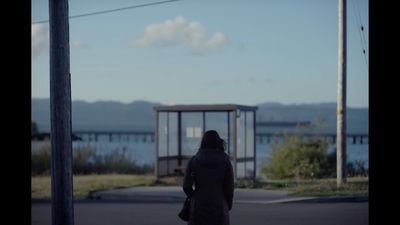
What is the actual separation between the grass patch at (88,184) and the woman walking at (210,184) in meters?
10.6

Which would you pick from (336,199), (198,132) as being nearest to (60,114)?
(336,199)

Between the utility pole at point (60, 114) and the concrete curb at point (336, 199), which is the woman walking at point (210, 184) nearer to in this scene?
the utility pole at point (60, 114)

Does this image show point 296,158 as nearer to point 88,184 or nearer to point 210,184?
point 88,184

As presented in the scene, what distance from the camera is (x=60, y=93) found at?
1171 cm

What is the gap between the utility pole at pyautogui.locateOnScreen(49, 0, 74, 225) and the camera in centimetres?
1165

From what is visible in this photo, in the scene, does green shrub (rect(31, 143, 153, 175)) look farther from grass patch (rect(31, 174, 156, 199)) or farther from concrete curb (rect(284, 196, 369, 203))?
concrete curb (rect(284, 196, 369, 203))

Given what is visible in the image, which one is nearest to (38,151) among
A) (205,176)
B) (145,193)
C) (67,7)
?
(145,193)

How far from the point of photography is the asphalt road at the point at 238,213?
15.3m

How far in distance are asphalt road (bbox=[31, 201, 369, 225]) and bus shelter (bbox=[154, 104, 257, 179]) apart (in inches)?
249

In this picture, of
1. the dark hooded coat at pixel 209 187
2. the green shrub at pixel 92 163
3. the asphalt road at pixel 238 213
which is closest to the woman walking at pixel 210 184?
the dark hooded coat at pixel 209 187

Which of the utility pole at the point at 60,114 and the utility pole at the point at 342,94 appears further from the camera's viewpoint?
the utility pole at the point at 342,94

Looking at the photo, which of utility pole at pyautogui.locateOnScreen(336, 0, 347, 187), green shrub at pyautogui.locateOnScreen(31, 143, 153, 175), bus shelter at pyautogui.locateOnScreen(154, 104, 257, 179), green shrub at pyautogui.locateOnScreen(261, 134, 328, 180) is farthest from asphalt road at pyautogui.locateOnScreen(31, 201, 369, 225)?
green shrub at pyautogui.locateOnScreen(31, 143, 153, 175)
